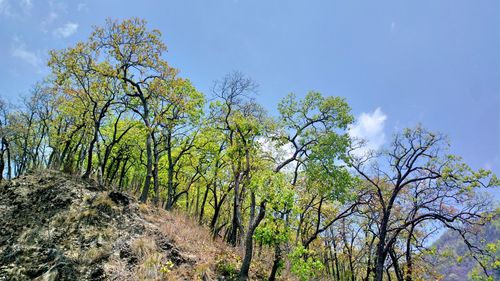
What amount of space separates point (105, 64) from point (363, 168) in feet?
57.8

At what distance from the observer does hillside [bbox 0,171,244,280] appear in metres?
10.8

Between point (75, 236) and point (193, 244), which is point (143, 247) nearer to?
point (75, 236)

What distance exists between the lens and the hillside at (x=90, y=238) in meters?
10.8

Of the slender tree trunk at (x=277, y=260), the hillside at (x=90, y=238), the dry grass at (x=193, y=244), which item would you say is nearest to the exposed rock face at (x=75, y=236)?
the hillside at (x=90, y=238)

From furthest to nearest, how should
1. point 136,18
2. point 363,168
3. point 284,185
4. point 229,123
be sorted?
point 363,168
point 229,123
point 136,18
point 284,185

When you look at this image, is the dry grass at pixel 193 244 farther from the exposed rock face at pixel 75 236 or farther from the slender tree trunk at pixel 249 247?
the slender tree trunk at pixel 249 247

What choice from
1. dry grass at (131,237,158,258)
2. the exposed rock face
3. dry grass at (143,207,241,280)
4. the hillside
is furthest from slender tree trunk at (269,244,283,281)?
dry grass at (131,237,158,258)

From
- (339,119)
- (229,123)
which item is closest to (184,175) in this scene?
(229,123)

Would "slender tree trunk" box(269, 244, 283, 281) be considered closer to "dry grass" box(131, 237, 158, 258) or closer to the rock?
"dry grass" box(131, 237, 158, 258)

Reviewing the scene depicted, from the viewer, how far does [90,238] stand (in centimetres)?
1183

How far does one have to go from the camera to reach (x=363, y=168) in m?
22.1

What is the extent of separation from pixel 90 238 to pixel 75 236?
0.59m

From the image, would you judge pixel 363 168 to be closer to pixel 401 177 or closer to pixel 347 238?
pixel 401 177

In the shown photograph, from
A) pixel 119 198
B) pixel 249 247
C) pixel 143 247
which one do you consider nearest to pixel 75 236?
pixel 143 247
